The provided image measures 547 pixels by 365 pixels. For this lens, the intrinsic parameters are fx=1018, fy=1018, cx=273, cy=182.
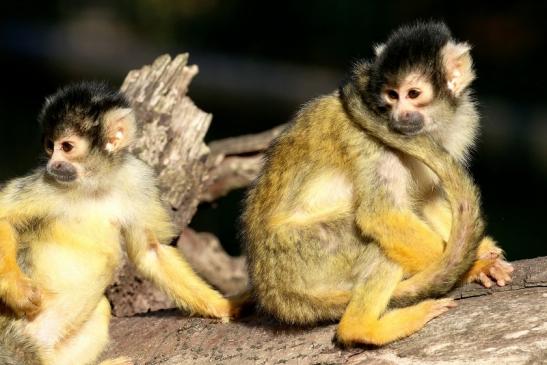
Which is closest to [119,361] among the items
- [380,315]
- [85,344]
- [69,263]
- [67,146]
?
[85,344]

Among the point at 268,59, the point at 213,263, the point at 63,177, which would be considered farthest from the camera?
the point at 268,59

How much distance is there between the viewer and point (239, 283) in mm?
6398

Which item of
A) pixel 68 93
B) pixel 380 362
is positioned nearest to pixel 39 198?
pixel 68 93

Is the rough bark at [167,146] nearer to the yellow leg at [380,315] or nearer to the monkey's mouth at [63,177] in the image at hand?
the monkey's mouth at [63,177]

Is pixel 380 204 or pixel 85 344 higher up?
pixel 380 204

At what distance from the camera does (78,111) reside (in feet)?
14.1

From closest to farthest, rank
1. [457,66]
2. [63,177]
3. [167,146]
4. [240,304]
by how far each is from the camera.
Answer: [457,66], [63,177], [240,304], [167,146]

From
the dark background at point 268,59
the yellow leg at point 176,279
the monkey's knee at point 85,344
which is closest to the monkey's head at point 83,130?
the yellow leg at point 176,279

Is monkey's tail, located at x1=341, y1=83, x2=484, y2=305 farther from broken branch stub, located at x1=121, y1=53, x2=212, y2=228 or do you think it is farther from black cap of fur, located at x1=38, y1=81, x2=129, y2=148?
broken branch stub, located at x1=121, y1=53, x2=212, y2=228

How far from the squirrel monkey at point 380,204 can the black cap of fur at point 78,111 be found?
2.49 ft

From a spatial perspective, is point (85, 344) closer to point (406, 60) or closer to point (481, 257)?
point (481, 257)

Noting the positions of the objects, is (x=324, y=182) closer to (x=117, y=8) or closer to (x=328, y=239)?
(x=328, y=239)

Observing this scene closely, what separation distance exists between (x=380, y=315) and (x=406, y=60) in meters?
1.02

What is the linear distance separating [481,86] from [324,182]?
720cm
